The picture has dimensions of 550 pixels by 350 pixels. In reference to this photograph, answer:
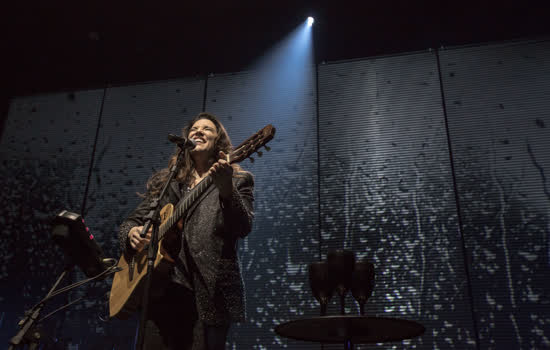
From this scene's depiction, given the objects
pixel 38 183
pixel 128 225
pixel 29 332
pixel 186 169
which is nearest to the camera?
pixel 29 332

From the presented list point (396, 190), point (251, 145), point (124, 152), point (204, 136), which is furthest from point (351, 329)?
point (124, 152)

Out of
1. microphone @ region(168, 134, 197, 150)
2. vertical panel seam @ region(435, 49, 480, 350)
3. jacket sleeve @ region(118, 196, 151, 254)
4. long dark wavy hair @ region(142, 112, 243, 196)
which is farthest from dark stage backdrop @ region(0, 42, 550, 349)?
microphone @ region(168, 134, 197, 150)

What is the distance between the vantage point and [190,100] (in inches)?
163

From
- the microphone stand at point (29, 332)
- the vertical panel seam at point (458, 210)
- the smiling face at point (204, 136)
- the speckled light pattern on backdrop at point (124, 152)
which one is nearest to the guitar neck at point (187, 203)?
the smiling face at point (204, 136)

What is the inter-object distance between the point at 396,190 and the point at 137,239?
213cm

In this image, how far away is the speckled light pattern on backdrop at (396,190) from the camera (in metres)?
3.05

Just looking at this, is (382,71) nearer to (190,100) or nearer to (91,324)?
(190,100)

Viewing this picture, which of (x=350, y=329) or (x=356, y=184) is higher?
(x=356, y=184)

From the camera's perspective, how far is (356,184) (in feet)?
11.4

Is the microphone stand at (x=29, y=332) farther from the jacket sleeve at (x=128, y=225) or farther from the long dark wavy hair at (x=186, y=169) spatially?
the long dark wavy hair at (x=186, y=169)

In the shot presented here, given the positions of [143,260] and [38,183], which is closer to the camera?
[143,260]

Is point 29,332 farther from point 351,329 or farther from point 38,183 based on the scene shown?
point 38,183

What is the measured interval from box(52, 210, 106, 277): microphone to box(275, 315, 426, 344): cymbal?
739mm

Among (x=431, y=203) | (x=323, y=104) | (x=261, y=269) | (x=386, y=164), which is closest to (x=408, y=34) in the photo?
(x=323, y=104)
